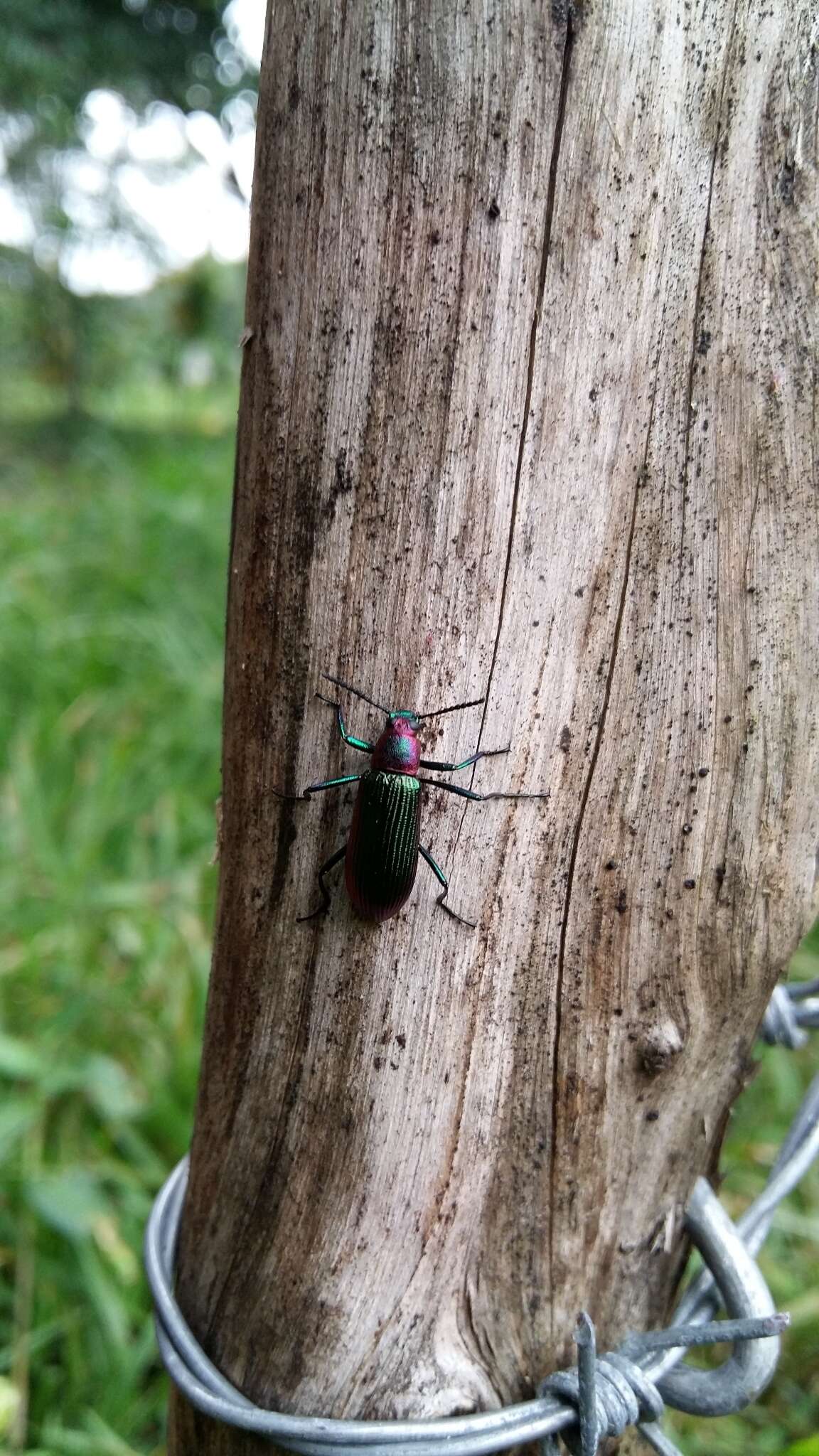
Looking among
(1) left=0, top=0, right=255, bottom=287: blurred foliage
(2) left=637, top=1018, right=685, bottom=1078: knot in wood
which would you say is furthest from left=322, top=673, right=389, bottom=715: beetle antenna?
(1) left=0, top=0, right=255, bottom=287: blurred foliage

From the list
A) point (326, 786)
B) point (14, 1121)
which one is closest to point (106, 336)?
point (14, 1121)

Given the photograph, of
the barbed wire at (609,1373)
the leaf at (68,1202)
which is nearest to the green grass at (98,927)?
the leaf at (68,1202)

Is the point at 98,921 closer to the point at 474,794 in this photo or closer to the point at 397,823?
the point at 397,823

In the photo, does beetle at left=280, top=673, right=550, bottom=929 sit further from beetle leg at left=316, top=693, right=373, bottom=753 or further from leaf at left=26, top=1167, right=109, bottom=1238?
leaf at left=26, top=1167, right=109, bottom=1238

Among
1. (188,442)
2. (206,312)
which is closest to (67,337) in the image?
(188,442)

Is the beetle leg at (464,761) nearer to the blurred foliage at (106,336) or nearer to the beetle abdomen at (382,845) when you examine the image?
the beetle abdomen at (382,845)

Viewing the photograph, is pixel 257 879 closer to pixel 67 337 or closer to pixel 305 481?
pixel 305 481
